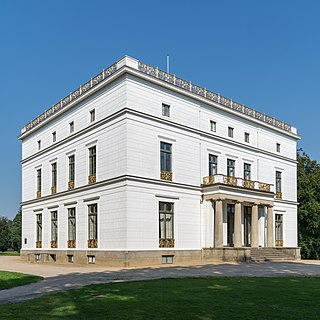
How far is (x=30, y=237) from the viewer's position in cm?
4281

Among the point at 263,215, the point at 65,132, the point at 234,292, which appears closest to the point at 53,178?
the point at 65,132

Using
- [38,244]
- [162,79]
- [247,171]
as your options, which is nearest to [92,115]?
[162,79]

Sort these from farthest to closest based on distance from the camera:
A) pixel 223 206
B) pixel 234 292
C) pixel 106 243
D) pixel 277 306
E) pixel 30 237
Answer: pixel 30 237 < pixel 223 206 < pixel 106 243 < pixel 234 292 < pixel 277 306

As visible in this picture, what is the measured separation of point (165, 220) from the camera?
103ft

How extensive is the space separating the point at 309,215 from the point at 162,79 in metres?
26.8

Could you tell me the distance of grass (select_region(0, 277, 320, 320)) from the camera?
9812 mm

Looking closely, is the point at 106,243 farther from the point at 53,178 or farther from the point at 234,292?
the point at 234,292

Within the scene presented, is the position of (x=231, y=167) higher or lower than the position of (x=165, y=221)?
higher

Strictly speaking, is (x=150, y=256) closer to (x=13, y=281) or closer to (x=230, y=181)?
(x=230, y=181)

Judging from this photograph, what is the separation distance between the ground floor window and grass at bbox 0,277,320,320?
15.7 metres

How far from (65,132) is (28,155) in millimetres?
9354

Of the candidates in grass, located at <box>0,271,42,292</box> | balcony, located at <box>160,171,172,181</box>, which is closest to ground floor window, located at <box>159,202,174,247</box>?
balcony, located at <box>160,171,172,181</box>

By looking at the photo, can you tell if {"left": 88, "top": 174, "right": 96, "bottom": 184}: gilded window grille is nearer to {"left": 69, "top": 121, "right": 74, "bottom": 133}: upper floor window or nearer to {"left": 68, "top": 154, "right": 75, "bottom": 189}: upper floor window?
{"left": 68, "top": 154, "right": 75, "bottom": 189}: upper floor window

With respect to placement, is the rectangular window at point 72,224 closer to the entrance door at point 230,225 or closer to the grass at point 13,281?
the entrance door at point 230,225
